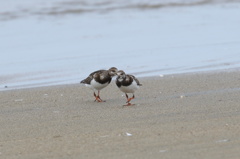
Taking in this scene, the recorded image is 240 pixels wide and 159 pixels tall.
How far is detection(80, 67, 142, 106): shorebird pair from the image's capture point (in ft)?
30.0

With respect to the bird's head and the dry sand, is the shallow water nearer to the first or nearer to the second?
the dry sand

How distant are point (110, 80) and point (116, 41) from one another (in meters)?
6.48

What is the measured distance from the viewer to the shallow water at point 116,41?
12.5 m

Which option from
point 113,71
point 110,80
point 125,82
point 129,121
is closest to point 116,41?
point 110,80

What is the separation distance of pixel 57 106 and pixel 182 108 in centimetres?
181

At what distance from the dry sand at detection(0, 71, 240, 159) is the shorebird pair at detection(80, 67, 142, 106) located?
0.69ft

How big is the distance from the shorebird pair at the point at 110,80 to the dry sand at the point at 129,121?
8.3 inches

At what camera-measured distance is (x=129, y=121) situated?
25.9 ft

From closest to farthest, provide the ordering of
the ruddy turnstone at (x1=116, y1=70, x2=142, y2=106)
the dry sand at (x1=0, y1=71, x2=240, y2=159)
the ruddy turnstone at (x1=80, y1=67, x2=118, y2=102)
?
the dry sand at (x1=0, y1=71, x2=240, y2=159) < the ruddy turnstone at (x1=116, y1=70, x2=142, y2=106) < the ruddy turnstone at (x1=80, y1=67, x2=118, y2=102)

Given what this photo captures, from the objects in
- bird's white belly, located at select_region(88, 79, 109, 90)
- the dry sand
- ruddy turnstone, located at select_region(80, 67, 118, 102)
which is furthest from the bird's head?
the dry sand

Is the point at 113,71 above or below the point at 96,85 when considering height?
above

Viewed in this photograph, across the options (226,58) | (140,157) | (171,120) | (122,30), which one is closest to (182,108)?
(171,120)

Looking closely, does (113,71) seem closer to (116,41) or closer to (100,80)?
(100,80)

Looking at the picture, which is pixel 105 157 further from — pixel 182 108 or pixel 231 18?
pixel 231 18
